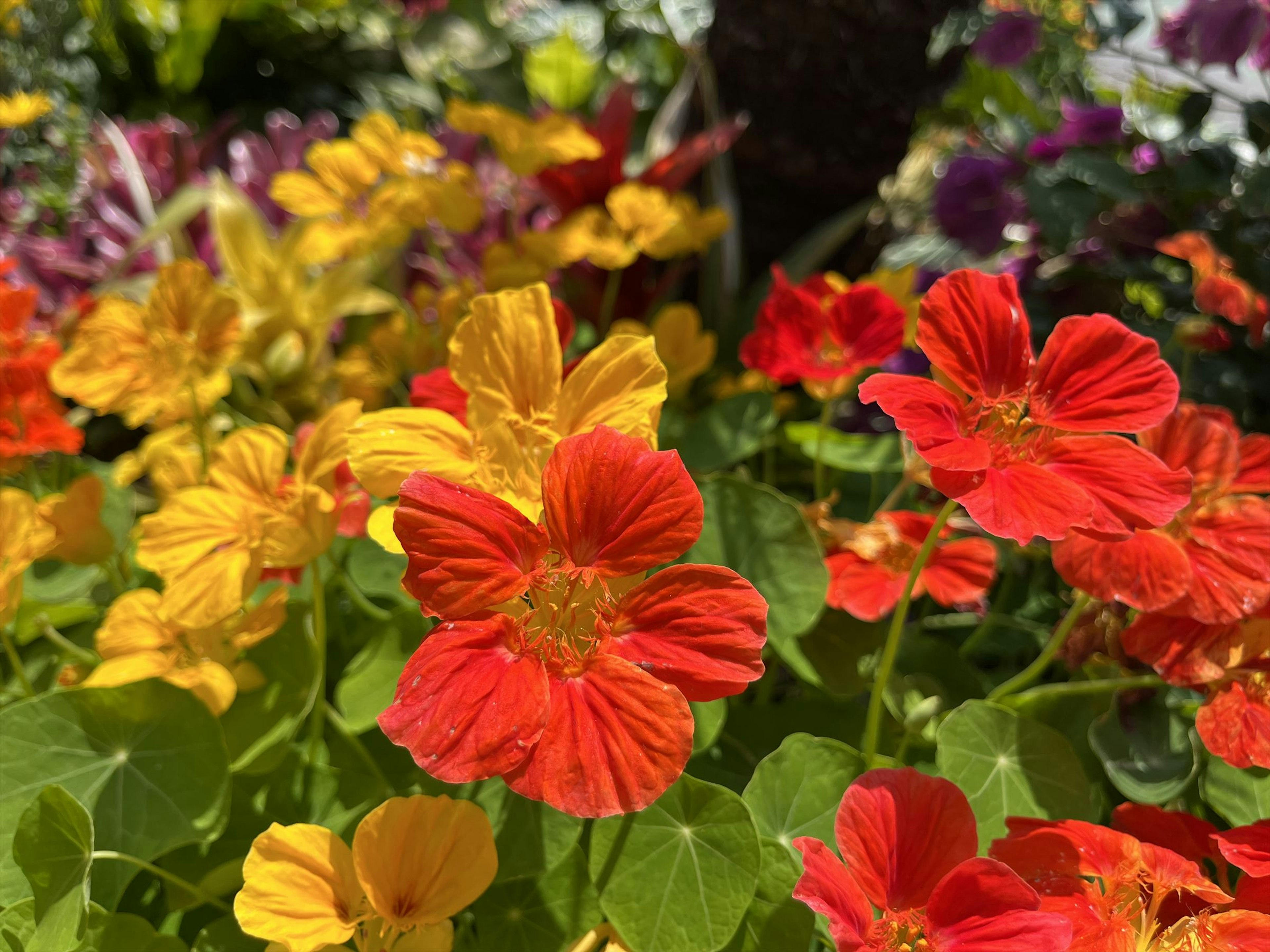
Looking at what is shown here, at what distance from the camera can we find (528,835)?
48cm

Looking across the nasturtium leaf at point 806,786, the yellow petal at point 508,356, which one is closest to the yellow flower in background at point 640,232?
the yellow petal at point 508,356

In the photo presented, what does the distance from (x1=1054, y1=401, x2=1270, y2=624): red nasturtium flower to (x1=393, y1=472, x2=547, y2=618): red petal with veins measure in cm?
31

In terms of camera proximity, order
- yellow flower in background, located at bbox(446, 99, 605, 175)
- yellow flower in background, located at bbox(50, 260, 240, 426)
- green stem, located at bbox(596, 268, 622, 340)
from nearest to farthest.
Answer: yellow flower in background, located at bbox(50, 260, 240, 426), yellow flower in background, located at bbox(446, 99, 605, 175), green stem, located at bbox(596, 268, 622, 340)

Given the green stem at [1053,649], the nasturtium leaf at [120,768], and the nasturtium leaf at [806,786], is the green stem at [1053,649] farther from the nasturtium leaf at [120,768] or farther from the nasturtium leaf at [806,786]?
the nasturtium leaf at [120,768]

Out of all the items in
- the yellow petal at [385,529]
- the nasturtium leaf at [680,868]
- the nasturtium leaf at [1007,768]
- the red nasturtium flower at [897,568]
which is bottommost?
the nasturtium leaf at [1007,768]

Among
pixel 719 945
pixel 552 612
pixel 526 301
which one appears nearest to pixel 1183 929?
pixel 719 945

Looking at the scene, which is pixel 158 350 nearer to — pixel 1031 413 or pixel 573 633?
pixel 573 633

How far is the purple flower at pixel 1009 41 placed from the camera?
115cm

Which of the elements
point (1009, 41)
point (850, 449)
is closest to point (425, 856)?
point (850, 449)

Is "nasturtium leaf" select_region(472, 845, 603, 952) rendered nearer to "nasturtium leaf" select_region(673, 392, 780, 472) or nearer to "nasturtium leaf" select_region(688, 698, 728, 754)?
"nasturtium leaf" select_region(688, 698, 728, 754)

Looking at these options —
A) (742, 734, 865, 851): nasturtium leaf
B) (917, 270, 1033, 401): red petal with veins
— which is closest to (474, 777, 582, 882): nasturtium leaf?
(742, 734, 865, 851): nasturtium leaf

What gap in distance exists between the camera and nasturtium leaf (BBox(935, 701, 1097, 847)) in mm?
526

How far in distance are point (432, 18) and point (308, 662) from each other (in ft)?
6.52

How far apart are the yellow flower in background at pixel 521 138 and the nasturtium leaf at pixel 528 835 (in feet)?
1.96
